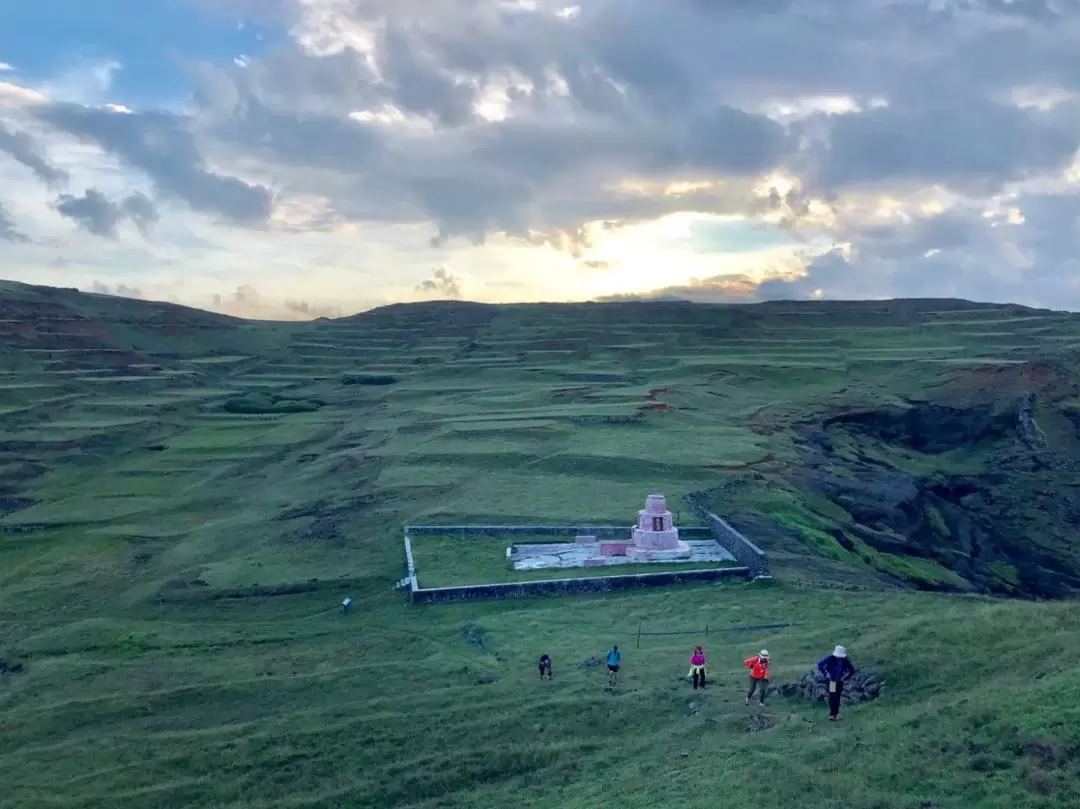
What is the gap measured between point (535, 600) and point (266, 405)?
207ft

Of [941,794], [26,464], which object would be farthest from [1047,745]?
[26,464]

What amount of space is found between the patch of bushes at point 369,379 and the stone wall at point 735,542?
67.0 meters

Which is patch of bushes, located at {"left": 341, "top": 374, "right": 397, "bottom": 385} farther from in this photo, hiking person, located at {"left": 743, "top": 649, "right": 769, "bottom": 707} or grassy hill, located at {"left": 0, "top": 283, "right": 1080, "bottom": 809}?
hiking person, located at {"left": 743, "top": 649, "right": 769, "bottom": 707}

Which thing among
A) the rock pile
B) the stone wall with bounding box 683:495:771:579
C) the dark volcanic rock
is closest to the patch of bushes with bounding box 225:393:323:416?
the dark volcanic rock

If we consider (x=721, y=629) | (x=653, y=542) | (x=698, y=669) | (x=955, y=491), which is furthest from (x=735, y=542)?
(x=955, y=491)

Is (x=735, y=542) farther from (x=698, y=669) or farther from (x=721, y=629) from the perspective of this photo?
(x=698, y=669)

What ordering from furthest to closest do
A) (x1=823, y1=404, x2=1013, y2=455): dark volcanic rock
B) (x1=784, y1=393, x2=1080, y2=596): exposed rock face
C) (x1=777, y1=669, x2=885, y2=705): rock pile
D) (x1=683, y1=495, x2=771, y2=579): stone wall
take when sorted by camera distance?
(x1=823, y1=404, x2=1013, y2=455): dark volcanic rock → (x1=784, y1=393, x2=1080, y2=596): exposed rock face → (x1=683, y1=495, x2=771, y2=579): stone wall → (x1=777, y1=669, x2=885, y2=705): rock pile

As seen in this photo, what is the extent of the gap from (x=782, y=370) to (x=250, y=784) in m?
78.0

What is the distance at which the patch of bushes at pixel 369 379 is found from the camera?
109 m

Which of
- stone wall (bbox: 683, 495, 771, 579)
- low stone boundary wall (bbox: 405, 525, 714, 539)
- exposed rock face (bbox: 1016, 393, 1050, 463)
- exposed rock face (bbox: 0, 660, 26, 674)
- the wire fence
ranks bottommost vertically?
exposed rock face (bbox: 0, 660, 26, 674)

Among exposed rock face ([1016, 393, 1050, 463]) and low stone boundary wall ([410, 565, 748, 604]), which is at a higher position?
exposed rock face ([1016, 393, 1050, 463])

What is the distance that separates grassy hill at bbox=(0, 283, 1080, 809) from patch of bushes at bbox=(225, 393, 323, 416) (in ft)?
2.05

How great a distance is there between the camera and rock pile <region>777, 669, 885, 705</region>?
2028 centimetres

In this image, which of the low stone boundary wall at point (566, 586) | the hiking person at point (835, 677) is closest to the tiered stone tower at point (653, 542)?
the low stone boundary wall at point (566, 586)
